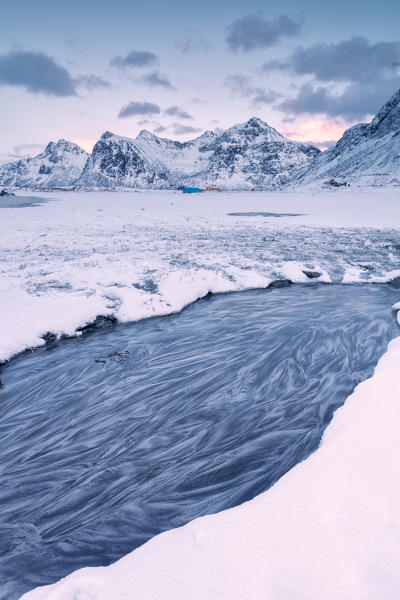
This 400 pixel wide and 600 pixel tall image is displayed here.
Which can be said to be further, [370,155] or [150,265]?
[370,155]

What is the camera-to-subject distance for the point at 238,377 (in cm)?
571

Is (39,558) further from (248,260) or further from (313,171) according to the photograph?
(313,171)

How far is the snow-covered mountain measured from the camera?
13100 cm

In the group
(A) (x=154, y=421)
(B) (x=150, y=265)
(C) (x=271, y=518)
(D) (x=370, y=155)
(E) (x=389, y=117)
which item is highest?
(E) (x=389, y=117)

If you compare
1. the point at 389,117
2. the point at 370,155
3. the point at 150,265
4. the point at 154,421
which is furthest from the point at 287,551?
the point at 389,117

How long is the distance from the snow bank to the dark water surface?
832 millimetres

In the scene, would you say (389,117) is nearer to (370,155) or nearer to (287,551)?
(370,155)

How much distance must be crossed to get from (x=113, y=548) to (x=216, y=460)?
4.41 ft

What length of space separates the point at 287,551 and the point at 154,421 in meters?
2.73

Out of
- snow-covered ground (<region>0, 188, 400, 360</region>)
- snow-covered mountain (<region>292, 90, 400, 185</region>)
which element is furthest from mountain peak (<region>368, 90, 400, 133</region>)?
snow-covered ground (<region>0, 188, 400, 360</region>)

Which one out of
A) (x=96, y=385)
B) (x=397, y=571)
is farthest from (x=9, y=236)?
(x=397, y=571)

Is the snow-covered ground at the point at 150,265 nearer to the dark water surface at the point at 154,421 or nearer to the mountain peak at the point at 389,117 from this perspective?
the dark water surface at the point at 154,421

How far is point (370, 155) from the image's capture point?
→ 511ft

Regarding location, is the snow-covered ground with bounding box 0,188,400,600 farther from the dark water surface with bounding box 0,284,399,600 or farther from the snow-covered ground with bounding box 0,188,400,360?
the dark water surface with bounding box 0,284,399,600
